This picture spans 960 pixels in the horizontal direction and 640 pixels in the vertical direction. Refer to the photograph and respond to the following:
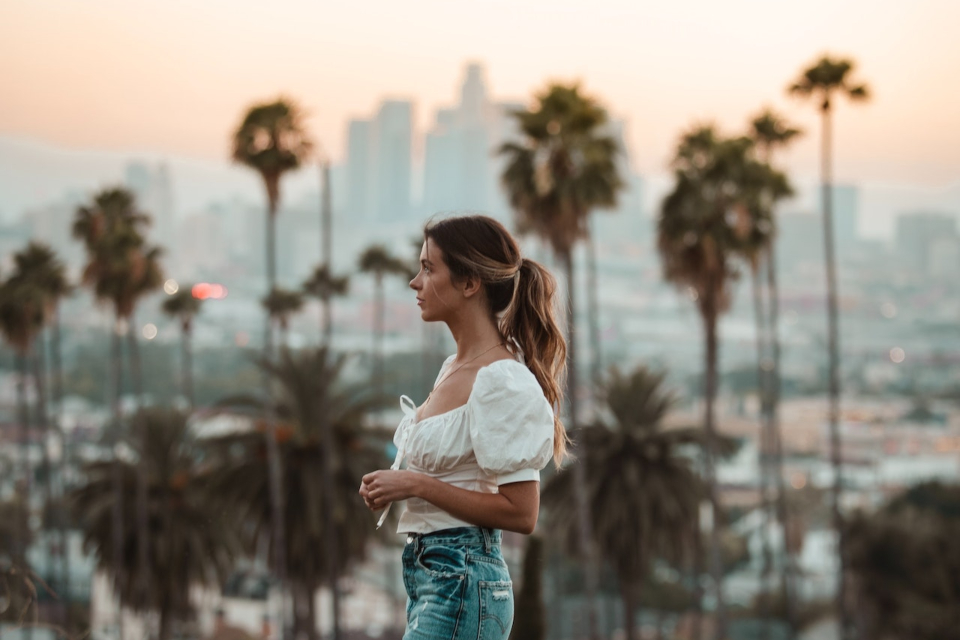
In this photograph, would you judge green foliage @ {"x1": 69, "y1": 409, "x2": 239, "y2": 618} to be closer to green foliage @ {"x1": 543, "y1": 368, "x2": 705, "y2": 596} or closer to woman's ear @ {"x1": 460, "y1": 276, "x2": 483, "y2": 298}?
green foliage @ {"x1": 543, "y1": 368, "x2": 705, "y2": 596}

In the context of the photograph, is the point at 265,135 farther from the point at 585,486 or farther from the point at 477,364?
the point at 477,364

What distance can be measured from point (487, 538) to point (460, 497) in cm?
15

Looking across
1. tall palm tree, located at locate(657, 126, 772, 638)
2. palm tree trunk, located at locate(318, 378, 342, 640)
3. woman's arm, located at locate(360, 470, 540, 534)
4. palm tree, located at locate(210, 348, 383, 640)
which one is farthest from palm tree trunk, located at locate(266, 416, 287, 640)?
woman's arm, located at locate(360, 470, 540, 534)

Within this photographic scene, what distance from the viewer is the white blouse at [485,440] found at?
222 cm

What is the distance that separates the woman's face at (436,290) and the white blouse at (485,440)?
219 millimetres

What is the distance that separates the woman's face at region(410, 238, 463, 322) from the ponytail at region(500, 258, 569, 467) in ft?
0.52

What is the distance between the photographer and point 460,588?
7.52ft

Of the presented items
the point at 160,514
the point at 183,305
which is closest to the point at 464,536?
the point at 160,514

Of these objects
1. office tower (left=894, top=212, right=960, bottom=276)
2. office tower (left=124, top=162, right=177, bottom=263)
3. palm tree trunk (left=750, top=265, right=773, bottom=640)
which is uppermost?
office tower (left=124, top=162, right=177, bottom=263)

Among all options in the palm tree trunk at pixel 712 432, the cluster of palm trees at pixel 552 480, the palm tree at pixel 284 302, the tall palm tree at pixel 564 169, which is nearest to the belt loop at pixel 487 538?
the cluster of palm trees at pixel 552 480

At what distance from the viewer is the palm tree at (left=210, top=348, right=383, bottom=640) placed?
2425 centimetres

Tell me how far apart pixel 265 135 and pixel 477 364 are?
2648 centimetres

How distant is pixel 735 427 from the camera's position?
12812cm

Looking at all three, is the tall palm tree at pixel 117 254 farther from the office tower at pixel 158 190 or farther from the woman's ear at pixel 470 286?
the office tower at pixel 158 190
